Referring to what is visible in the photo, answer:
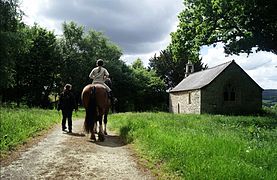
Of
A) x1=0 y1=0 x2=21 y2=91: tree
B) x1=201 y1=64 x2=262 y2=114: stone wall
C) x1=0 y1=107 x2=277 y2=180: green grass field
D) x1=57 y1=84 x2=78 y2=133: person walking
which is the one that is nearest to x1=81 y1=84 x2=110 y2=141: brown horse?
x1=0 y1=107 x2=277 y2=180: green grass field

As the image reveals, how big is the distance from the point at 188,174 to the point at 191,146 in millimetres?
2309

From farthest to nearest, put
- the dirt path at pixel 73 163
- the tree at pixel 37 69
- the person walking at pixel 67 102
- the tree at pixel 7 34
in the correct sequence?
the tree at pixel 37 69, the tree at pixel 7 34, the person walking at pixel 67 102, the dirt path at pixel 73 163

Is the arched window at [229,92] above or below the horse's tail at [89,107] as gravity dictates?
above

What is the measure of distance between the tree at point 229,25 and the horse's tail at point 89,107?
50.6 feet

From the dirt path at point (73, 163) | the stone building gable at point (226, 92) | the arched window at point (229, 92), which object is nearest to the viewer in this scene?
the dirt path at point (73, 163)

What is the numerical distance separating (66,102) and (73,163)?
25.4 feet

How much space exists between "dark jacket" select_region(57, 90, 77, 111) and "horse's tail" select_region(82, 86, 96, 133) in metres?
2.52

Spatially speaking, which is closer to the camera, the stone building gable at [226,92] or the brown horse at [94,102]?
the brown horse at [94,102]

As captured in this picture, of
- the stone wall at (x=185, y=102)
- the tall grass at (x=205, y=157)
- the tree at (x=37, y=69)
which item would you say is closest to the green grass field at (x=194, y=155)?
the tall grass at (x=205, y=157)

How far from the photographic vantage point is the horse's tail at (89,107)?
12.7 m

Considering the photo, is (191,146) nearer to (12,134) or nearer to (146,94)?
(12,134)

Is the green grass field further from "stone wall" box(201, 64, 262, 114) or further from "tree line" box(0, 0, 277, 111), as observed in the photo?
"stone wall" box(201, 64, 262, 114)

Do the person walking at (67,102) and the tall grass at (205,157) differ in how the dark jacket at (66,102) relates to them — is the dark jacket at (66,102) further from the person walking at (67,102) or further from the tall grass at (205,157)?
the tall grass at (205,157)

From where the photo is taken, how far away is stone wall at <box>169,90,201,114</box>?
1777 inches
